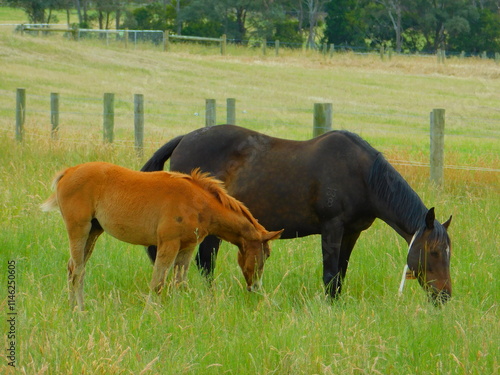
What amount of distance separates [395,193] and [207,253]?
1644mm

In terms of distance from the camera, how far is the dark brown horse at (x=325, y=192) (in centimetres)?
554

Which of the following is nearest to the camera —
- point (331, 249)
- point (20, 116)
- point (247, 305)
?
point (247, 305)

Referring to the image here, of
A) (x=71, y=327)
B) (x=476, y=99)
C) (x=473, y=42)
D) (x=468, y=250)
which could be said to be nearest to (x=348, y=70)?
(x=476, y=99)

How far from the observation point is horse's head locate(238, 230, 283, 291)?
17.6 feet

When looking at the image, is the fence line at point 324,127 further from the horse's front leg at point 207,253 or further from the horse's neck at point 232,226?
the horse's neck at point 232,226

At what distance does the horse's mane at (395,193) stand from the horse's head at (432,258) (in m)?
0.18

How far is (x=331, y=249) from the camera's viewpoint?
589cm

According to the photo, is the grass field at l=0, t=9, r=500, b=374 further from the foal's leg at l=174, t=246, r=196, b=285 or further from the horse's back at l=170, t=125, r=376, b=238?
the horse's back at l=170, t=125, r=376, b=238

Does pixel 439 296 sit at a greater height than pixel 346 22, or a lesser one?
lesser

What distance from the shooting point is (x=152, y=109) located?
26688 millimetres

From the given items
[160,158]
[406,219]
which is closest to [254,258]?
[406,219]

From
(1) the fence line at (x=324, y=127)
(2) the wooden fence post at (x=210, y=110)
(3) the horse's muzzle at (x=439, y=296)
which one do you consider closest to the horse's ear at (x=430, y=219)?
(3) the horse's muzzle at (x=439, y=296)

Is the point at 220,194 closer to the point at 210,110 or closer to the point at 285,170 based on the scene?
the point at 285,170

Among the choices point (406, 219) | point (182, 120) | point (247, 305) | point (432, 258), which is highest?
point (406, 219)
